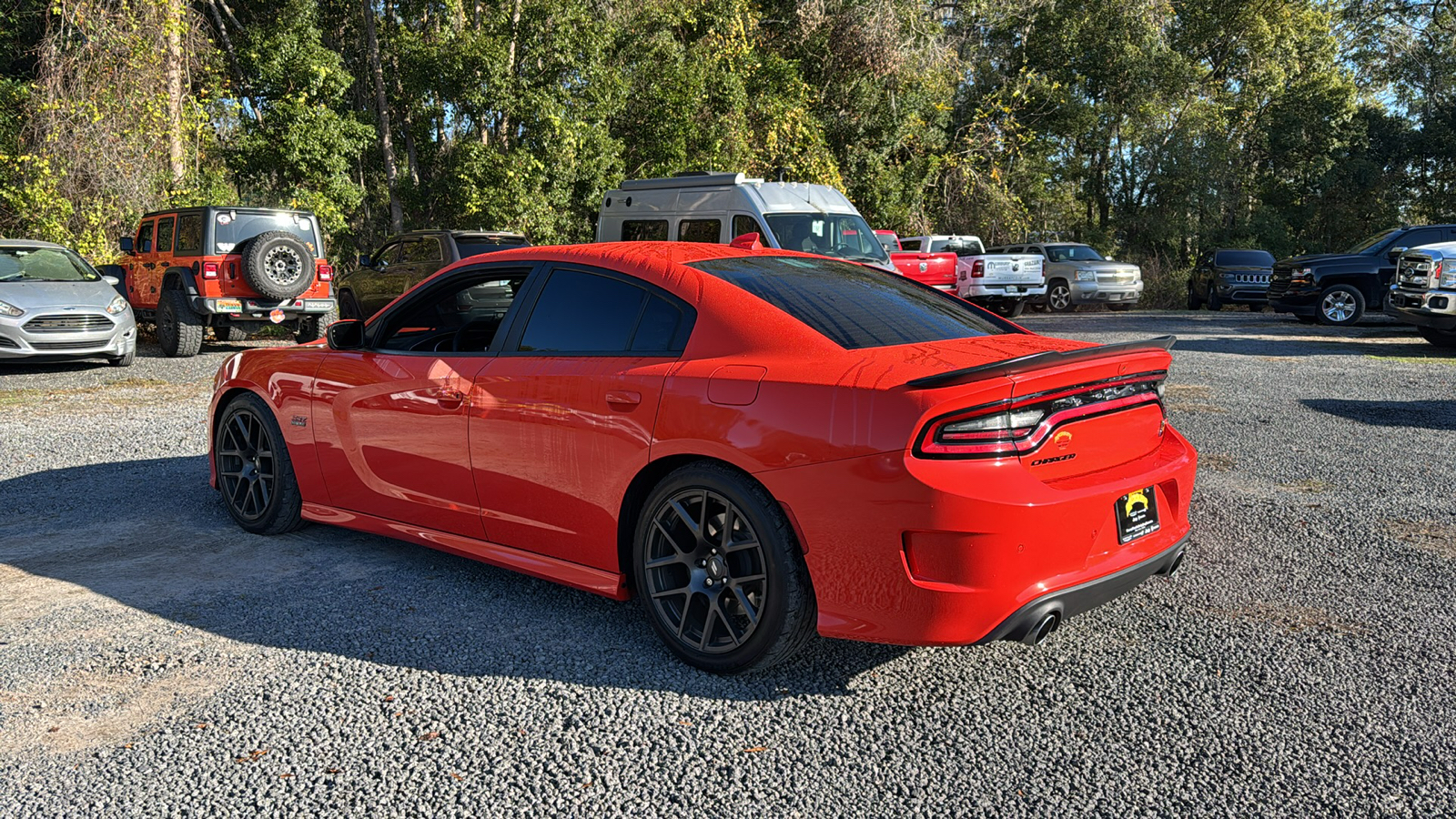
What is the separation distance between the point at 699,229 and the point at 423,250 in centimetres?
401

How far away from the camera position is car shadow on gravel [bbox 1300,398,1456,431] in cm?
Result: 834

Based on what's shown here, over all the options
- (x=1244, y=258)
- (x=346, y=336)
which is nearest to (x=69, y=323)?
(x=346, y=336)

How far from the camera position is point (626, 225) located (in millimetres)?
16594

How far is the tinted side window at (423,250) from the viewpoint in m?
15.1

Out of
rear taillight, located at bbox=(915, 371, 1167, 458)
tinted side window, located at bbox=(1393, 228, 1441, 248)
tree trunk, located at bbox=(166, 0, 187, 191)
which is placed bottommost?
rear taillight, located at bbox=(915, 371, 1167, 458)

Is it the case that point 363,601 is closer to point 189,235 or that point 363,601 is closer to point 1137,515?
point 1137,515

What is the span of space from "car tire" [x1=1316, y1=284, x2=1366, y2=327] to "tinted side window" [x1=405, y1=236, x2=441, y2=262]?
14.6m

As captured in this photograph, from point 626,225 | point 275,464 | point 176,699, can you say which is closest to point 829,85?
point 626,225

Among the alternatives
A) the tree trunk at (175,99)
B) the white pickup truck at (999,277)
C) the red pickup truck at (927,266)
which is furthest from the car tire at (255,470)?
the white pickup truck at (999,277)

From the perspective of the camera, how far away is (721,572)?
138 inches

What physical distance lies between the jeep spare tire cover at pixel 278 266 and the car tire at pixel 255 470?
9.11 m

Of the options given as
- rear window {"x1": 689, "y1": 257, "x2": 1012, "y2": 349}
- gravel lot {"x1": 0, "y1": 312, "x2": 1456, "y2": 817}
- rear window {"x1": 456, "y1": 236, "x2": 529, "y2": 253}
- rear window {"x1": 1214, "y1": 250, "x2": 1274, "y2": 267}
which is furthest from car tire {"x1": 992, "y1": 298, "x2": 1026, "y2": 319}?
rear window {"x1": 689, "y1": 257, "x2": 1012, "y2": 349}

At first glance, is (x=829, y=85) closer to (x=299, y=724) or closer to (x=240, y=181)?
(x=240, y=181)

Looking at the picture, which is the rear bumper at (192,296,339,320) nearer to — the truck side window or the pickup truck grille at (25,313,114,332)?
the pickup truck grille at (25,313,114,332)
